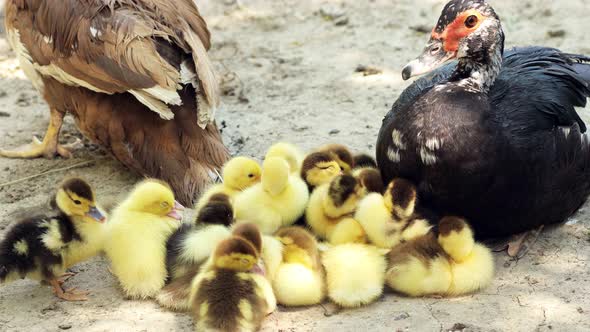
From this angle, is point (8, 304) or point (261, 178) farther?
point (261, 178)

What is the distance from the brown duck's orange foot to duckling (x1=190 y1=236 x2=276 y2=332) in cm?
221

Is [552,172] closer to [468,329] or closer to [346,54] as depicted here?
[468,329]

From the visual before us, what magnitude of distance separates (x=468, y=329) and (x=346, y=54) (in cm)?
371

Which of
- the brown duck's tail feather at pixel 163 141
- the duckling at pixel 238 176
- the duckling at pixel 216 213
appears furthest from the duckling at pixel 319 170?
the brown duck's tail feather at pixel 163 141

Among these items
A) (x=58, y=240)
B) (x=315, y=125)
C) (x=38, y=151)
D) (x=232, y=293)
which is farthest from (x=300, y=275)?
(x=38, y=151)

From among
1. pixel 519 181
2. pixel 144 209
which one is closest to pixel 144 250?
pixel 144 209

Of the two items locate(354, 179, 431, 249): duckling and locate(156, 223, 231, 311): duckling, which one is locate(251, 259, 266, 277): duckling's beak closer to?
locate(156, 223, 231, 311): duckling

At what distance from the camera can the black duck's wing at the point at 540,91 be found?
388 centimetres

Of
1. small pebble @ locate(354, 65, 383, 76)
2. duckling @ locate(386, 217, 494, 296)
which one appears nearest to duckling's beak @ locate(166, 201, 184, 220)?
duckling @ locate(386, 217, 494, 296)

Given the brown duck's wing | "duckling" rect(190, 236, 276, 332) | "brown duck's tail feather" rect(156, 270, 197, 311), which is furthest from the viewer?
the brown duck's wing

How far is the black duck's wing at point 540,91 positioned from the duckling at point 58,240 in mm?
1895

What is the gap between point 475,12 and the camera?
389 cm

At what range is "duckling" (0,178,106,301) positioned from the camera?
11.7 ft

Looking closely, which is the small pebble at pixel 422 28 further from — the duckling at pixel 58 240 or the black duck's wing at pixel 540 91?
the duckling at pixel 58 240
